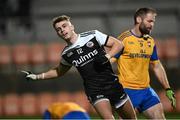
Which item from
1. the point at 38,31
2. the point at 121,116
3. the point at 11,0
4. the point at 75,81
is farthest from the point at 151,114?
the point at 11,0

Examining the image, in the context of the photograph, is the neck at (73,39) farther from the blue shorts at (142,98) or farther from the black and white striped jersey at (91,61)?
the blue shorts at (142,98)

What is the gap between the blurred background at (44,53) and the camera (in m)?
13.3

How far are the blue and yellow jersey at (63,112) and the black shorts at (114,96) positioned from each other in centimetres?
233

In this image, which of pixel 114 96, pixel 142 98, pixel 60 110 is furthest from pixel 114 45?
pixel 60 110

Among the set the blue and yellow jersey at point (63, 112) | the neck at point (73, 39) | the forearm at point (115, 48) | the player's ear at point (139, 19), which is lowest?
the blue and yellow jersey at point (63, 112)

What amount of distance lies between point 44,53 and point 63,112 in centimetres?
1015

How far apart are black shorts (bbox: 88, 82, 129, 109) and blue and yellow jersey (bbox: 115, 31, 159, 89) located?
55 centimetres

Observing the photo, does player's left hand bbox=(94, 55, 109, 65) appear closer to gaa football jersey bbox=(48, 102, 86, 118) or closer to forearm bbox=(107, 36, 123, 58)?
forearm bbox=(107, 36, 123, 58)

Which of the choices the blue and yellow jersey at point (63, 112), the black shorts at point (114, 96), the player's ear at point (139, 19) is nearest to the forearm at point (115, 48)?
the black shorts at point (114, 96)

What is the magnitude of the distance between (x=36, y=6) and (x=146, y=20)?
10.5 metres

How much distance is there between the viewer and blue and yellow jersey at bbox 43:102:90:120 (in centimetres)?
386

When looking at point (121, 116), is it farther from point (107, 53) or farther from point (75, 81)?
point (75, 81)

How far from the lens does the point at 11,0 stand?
1594cm

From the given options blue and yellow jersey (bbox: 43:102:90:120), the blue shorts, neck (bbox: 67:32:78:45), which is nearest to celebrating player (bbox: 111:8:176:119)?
the blue shorts
